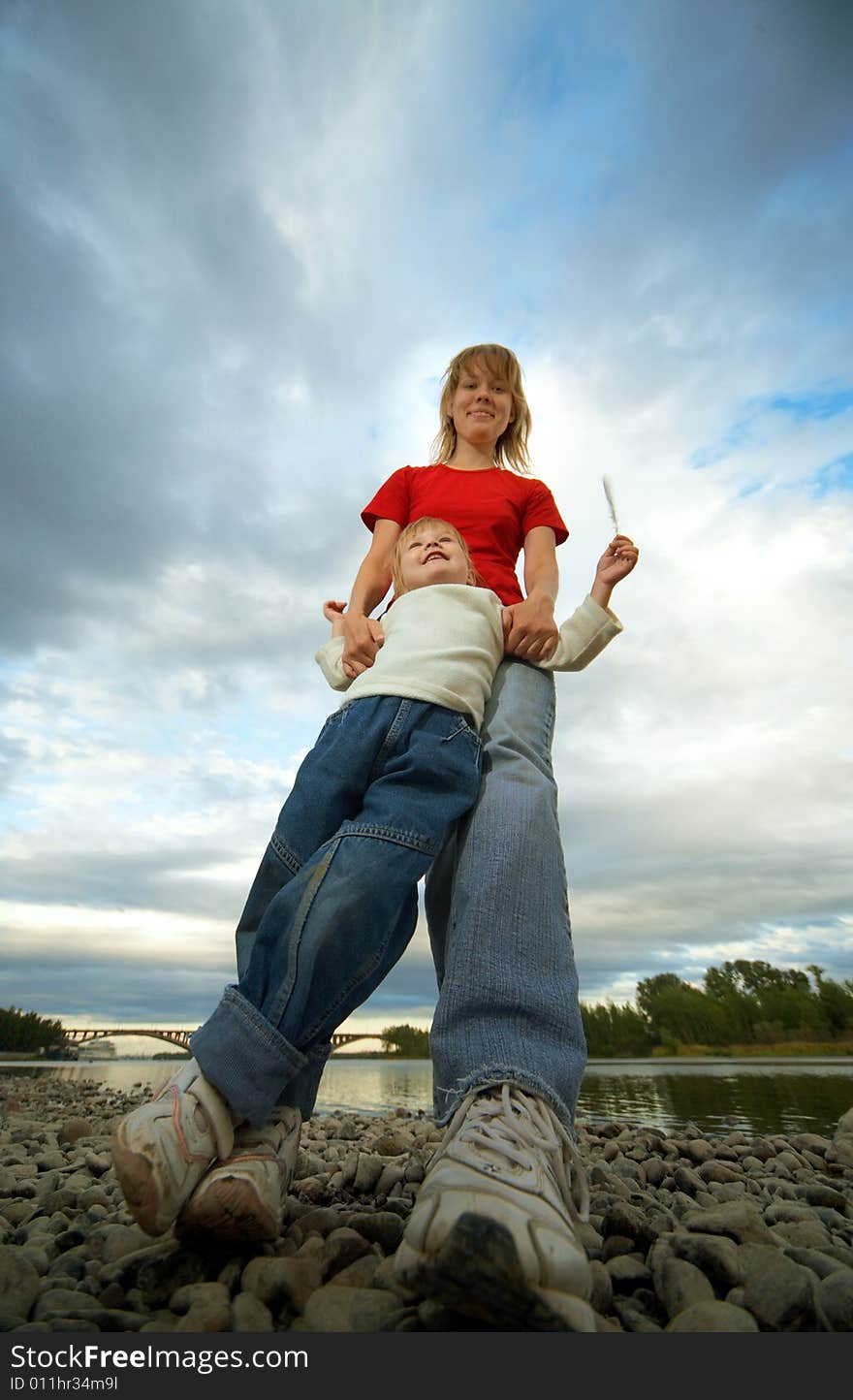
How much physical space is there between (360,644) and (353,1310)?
5.58 feet

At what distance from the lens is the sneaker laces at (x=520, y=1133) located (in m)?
1.25

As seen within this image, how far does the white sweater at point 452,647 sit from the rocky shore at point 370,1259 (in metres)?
1.26

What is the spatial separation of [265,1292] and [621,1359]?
24.4 inches

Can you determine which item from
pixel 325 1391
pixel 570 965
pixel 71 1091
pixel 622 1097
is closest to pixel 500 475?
pixel 570 965

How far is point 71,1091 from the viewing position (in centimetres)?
895

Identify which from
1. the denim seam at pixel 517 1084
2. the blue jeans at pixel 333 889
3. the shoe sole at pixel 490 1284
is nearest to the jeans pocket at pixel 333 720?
the blue jeans at pixel 333 889

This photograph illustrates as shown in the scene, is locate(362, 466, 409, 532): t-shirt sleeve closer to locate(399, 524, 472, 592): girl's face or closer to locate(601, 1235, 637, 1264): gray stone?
locate(399, 524, 472, 592): girl's face

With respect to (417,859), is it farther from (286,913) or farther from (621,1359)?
(621,1359)

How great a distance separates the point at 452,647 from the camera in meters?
2.07

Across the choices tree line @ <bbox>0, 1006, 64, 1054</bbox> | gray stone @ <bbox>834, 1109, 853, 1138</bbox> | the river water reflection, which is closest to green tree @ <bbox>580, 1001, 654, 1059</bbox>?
the river water reflection

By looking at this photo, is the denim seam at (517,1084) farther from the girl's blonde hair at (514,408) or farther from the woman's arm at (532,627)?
the girl's blonde hair at (514,408)

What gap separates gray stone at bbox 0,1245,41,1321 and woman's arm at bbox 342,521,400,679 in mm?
1637

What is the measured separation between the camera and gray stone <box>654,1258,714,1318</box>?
3.87 feet

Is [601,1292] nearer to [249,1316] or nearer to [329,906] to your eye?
[249,1316]
